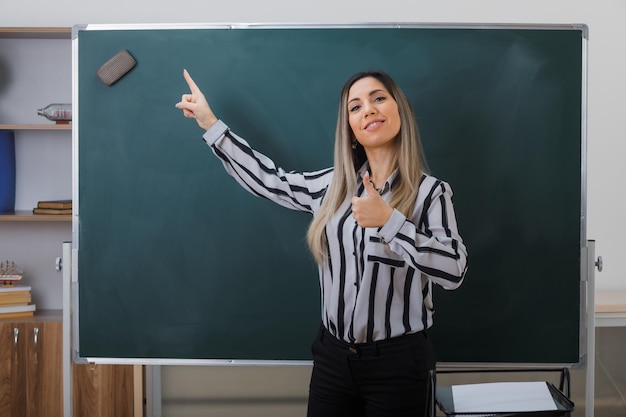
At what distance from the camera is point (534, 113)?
2.29 metres

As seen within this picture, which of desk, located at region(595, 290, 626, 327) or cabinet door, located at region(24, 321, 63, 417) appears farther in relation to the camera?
cabinet door, located at region(24, 321, 63, 417)

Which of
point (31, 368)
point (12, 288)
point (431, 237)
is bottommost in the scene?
point (31, 368)

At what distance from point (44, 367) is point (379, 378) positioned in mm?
1843

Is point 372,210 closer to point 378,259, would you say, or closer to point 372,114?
point 378,259

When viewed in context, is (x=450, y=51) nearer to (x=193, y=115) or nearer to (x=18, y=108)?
(x=193, y=115)

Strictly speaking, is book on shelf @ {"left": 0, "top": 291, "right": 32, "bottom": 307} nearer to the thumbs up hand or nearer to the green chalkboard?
the green chalkboard

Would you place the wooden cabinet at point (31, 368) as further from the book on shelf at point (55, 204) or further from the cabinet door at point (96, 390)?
the book on shelf at point (55, 204)

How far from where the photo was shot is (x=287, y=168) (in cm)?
231

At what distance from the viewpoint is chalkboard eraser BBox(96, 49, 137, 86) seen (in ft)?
7.65

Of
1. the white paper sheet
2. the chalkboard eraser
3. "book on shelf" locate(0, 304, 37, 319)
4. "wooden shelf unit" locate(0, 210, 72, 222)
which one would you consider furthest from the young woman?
"book on shelf" locate(0, 304, 37, 319)

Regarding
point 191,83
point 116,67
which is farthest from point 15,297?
point 191,83

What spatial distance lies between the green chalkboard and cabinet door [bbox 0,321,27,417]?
33.3 inches

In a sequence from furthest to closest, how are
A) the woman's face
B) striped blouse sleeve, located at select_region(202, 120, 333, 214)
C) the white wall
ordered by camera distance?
the white wall
striped blouse sleeve, located at select_region(202, 120, 333, 214)
the woman's face

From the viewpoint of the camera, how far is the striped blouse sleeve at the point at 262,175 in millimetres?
2205
